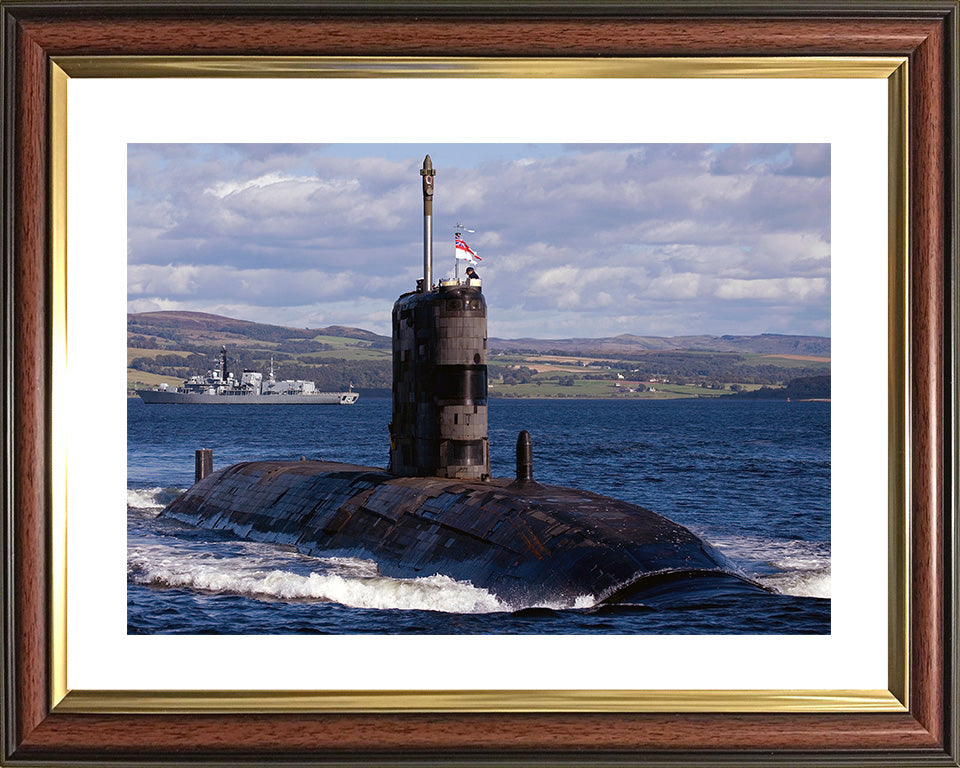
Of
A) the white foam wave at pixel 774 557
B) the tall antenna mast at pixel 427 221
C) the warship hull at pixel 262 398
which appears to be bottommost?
the white foam wave at pixel 774 557

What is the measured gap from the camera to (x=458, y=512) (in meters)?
14.5

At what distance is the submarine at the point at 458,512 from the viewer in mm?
12047

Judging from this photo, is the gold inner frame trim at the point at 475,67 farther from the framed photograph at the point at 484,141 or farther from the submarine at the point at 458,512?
the submarine at the point at 458,512

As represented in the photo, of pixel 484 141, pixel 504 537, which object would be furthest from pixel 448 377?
pixel 484 141

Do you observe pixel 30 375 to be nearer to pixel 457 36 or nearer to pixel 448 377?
pixel 457 36

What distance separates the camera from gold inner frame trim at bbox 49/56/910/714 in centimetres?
592

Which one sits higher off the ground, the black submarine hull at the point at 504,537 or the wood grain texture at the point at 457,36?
the wood grain texture at the point at 457,36

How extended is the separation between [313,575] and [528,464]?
12.0 feet

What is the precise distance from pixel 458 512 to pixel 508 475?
42228mm

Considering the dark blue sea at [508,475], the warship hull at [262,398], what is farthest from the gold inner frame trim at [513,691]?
the warship hull at [262,398]

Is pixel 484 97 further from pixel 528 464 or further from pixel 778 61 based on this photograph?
pixel 528 464

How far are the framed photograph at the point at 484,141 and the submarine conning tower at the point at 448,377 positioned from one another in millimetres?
9619

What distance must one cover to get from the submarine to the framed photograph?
5.27m

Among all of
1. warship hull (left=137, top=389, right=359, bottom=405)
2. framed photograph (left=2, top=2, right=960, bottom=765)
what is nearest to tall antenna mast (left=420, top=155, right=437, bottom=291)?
framed photograph (left=2, top=2, right=960, bottom=765)
